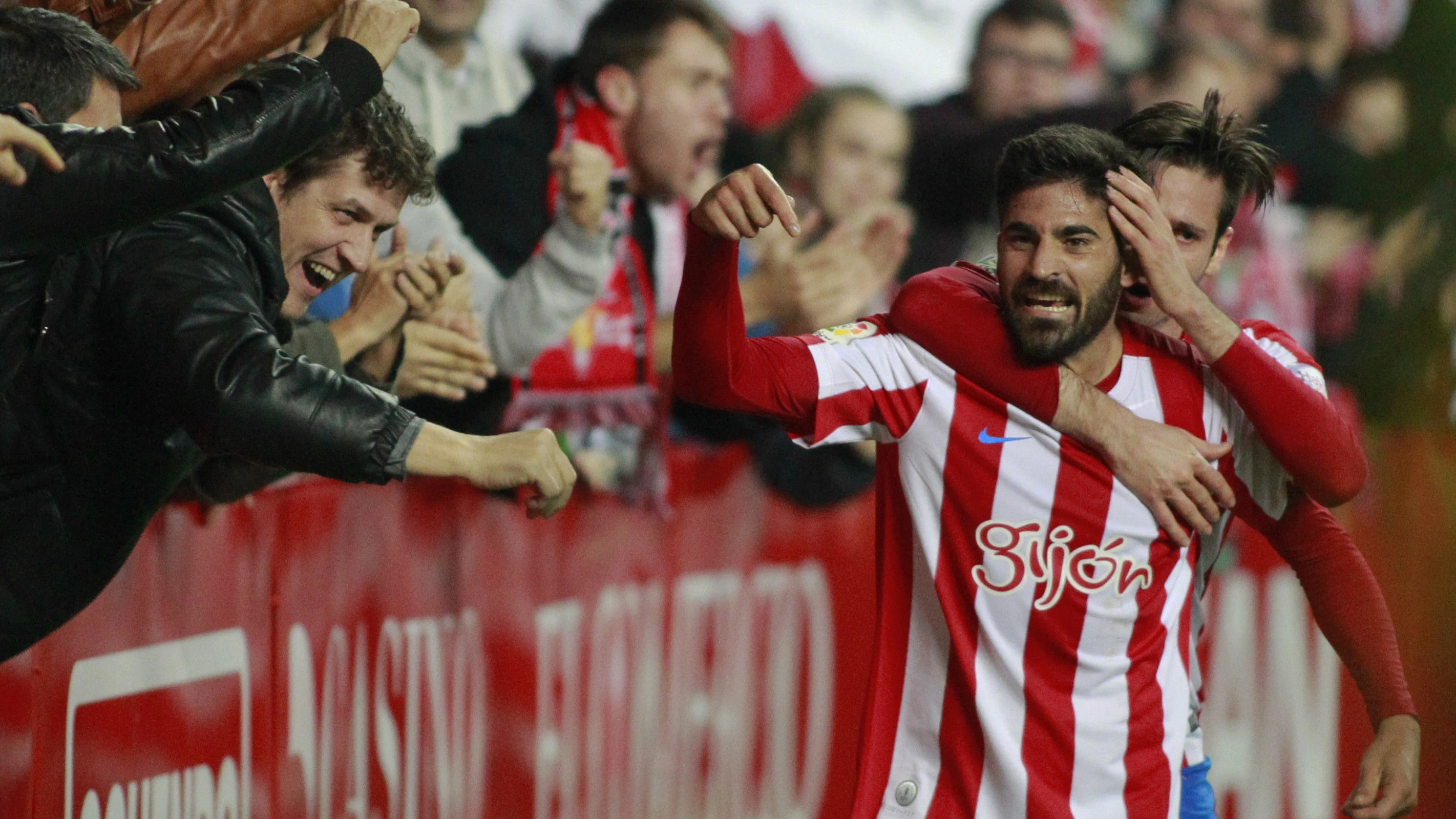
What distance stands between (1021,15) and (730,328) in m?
3.79

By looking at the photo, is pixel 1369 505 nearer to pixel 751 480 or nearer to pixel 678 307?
pixel 751 480

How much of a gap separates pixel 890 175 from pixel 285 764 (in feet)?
9.44

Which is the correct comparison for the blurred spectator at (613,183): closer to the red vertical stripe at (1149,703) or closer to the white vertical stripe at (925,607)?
the white vertical stripe at (925,607)

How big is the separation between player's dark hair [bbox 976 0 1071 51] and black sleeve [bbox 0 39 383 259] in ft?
13.2

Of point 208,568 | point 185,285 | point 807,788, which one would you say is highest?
point 185,285

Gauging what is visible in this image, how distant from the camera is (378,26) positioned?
2.33 meters

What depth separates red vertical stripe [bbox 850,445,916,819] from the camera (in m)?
2.64

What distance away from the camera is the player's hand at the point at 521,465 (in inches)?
82.6

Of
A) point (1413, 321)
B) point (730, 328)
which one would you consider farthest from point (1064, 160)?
point (1413, 321)

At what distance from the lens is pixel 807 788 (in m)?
5.32

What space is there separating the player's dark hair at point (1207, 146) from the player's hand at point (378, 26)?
4.34 ft

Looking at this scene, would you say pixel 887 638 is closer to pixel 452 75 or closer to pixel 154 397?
pixel 154 397

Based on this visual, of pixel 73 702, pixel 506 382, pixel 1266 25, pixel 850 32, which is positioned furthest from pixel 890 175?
pixel 73 702

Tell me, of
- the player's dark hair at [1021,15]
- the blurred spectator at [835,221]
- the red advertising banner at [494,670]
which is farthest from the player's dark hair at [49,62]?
the player's dark hair at [1021,15]
